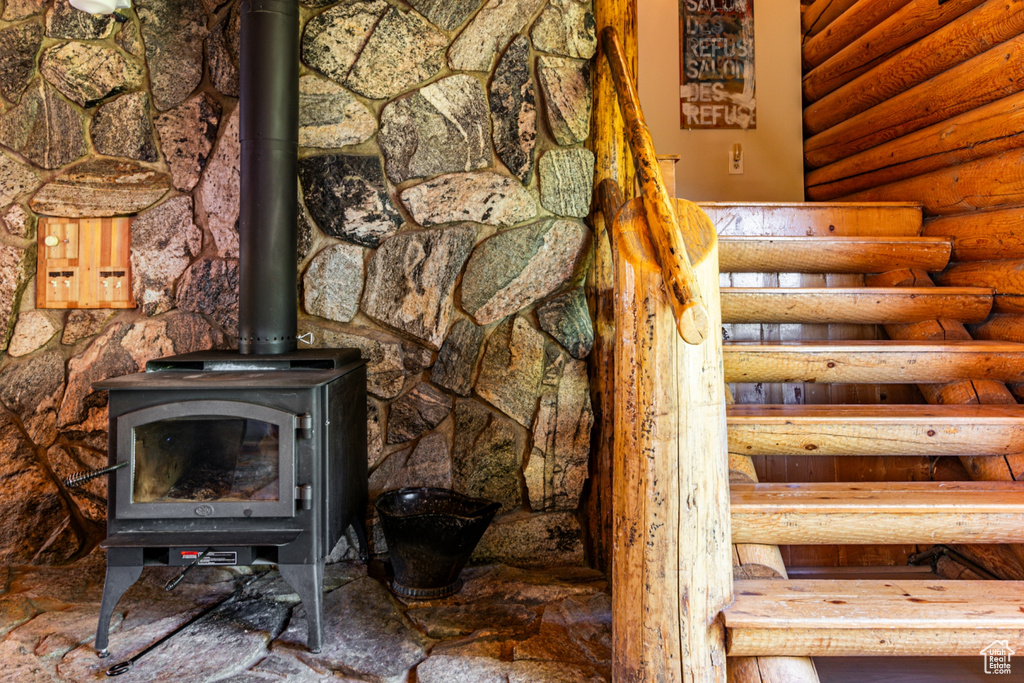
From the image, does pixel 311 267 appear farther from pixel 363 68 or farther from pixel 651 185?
pixel 651 185

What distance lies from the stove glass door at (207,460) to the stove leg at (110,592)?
6.3 inches

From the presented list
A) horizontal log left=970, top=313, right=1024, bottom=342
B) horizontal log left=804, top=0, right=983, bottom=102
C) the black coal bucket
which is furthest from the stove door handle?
horizontal log left=804, top=0, right=983, bottom=102

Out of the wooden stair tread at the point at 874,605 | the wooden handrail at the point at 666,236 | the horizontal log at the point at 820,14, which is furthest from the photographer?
the horizontal log at the point at 820,14

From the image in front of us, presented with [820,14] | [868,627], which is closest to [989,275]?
[868,627]

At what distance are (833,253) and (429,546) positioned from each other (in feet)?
6.44

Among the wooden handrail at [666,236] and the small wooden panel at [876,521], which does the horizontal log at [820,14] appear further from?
the small wooden panel at [876,521]

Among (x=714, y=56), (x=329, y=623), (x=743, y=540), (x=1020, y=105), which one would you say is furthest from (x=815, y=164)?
(x=329, y=623)

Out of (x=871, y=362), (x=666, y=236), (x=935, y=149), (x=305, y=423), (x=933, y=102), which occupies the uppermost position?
(x=933, y=102)

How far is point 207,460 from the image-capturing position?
6.23ft

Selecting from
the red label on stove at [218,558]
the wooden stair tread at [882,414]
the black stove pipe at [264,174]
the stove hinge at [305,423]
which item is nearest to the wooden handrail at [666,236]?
the wooden stair tread at [882,414]

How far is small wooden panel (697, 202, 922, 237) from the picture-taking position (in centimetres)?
279

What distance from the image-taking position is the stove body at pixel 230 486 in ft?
5.83

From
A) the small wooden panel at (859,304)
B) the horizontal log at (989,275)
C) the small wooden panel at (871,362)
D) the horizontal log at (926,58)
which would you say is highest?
the horizontal log at (926,58)

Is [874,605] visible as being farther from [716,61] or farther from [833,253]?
[716,61]
